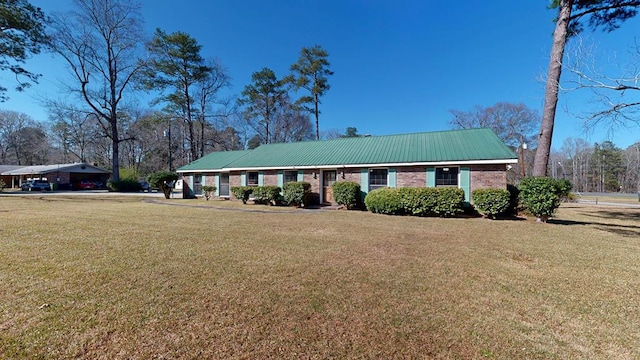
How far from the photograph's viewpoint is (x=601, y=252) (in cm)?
559

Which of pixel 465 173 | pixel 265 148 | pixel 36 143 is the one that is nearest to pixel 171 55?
pixel 265 148

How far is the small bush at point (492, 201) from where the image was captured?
31.7 ft

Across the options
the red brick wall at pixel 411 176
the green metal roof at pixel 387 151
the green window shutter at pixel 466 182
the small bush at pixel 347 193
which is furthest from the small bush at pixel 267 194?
the green window shutter at pixel 466 182

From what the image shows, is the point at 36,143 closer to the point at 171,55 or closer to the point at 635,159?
the point at 171,55

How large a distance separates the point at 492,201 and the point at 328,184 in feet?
26.3

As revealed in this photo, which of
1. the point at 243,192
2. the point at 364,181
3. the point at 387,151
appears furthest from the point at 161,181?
the point at 387,151

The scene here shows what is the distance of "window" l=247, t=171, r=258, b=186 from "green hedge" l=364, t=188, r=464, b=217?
840cm

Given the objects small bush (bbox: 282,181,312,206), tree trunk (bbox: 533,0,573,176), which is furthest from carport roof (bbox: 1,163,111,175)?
tree trunk (bbox: 533,0,573,176)

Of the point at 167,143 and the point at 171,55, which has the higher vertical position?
the point at 171,55

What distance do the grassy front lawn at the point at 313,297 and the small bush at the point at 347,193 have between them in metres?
6.36

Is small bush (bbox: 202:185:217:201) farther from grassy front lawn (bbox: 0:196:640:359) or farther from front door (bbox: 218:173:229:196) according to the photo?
grassy front lawn (bbox: 0:196:640:359)

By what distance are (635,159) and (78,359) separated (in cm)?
6548

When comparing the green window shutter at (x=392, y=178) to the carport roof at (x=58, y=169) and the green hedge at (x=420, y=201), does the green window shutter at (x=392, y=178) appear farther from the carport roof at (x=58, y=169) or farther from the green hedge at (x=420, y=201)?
the carport roof at (x=58, y=169)

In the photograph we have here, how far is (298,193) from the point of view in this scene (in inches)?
539
